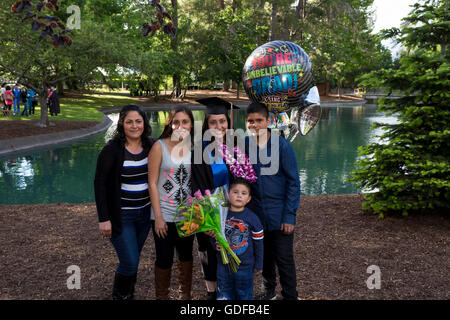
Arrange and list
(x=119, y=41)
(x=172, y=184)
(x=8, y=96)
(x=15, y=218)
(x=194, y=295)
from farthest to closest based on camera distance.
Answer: (x=8, y=96), (x=119, y=41), (x=15, y=218), (x=194, y=295), (x=172, y=184)

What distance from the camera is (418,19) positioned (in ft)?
17.7

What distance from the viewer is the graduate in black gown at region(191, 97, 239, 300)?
289 centimetres

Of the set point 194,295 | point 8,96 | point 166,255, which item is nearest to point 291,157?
point 166,255

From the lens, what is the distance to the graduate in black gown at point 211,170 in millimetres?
2889

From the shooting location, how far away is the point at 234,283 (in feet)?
9.62

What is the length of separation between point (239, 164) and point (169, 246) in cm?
91

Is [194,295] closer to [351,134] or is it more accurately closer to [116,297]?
[116,297]

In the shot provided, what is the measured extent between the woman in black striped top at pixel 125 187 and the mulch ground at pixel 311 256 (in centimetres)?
81

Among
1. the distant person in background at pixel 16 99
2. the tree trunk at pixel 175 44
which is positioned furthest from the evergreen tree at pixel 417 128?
the tree trunk at pixel 175 44

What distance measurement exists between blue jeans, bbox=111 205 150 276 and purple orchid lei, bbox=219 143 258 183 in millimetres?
799

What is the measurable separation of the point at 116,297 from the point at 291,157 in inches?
78.6

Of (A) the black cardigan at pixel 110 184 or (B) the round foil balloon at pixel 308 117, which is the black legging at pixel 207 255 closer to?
(A) the black cardigan at pixel 110 184
